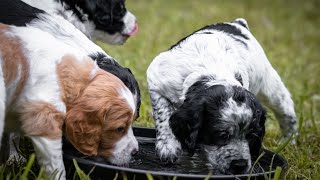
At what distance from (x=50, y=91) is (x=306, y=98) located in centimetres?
522

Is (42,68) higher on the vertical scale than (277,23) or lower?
higher

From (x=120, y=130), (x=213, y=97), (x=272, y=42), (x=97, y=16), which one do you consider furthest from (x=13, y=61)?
(x=272, y=42)

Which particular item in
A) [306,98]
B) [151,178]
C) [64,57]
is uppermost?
[64,57]

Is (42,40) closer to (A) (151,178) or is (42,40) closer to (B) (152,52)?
(A) (151,178)

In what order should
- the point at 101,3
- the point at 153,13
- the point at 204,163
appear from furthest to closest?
the point at 153,13 → the point at 101,3 → the point at 204,163

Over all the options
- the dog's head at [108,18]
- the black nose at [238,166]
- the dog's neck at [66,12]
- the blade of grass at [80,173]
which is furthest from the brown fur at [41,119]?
the dog's head at [108,18]

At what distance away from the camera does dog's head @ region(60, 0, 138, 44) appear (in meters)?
6.48

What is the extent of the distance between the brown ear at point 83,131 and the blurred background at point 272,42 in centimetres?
185

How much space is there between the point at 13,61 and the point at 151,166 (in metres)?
1.49

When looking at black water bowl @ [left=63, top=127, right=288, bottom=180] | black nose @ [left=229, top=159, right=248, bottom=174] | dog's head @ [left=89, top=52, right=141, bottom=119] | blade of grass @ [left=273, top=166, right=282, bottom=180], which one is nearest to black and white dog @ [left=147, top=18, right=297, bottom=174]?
black nose @ [left=229, top=159, right=248, bottom=174]

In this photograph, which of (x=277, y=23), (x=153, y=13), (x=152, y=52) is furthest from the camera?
(x=277, y=23)

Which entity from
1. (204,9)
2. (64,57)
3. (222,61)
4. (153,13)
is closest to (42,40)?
(64,57)

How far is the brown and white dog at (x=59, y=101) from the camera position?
4375 mm

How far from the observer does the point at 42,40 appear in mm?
4801
